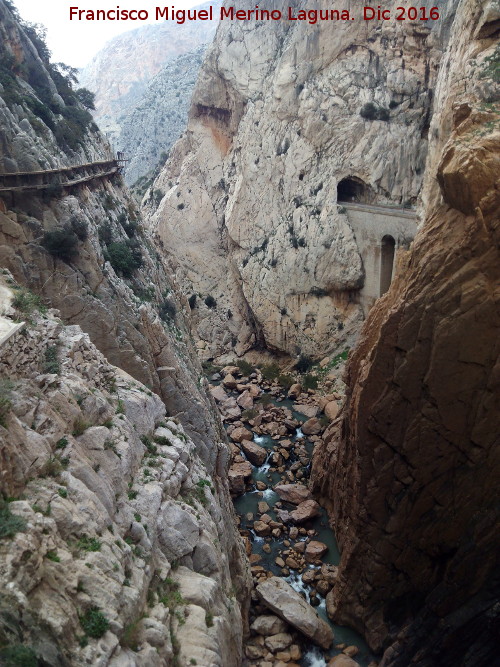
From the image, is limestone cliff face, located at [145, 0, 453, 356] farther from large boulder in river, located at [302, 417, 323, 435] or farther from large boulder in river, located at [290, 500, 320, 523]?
large boulder in river, located at [290, 500, 320, 523]

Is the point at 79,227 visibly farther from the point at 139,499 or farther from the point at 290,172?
the point at 290,172

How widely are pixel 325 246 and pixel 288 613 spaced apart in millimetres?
24802

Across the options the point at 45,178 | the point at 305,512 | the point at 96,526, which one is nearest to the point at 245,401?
the point at 305,512

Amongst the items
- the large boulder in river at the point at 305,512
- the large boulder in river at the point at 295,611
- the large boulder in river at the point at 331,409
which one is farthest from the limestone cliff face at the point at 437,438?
the large boulder in river at the point at 331,409

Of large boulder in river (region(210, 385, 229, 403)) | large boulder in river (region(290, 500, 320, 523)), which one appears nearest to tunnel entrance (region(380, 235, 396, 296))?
large boulder in river (region(210, 385, 229, 403))

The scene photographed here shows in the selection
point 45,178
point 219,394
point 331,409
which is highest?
point 45,178

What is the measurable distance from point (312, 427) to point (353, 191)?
17.8 metres

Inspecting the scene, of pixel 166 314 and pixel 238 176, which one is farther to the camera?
pixel 238 176

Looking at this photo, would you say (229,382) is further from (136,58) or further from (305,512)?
(136,58)

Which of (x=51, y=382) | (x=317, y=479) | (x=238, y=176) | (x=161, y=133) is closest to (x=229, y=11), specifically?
(x=238, y=176)

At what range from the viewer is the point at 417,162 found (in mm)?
34781

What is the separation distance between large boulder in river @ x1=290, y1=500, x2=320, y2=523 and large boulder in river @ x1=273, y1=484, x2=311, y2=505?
52 cm

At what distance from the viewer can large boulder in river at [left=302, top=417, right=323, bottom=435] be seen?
30391 mm

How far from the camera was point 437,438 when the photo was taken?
16641mm
